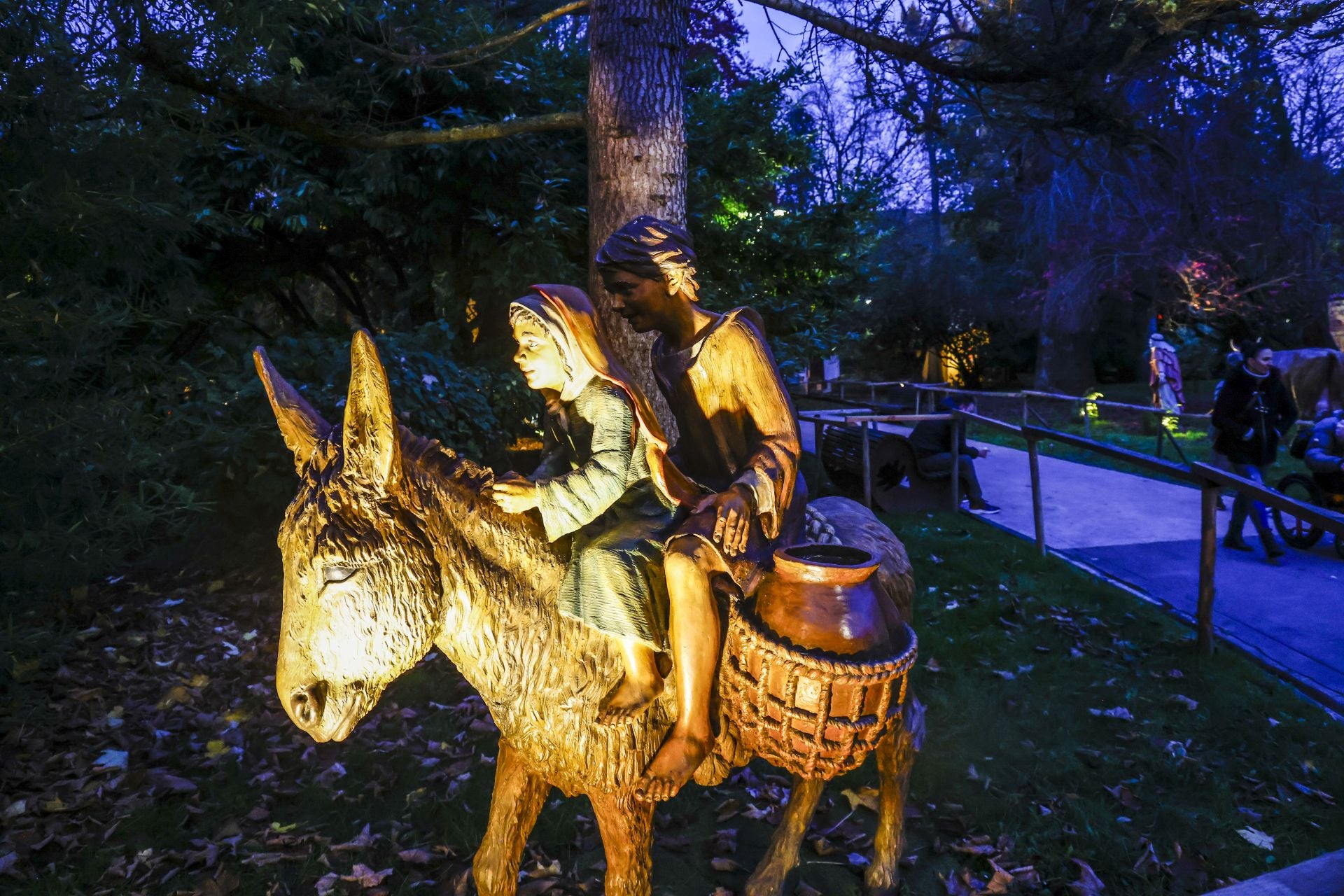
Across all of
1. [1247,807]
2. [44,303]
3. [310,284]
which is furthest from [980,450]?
[310,284]

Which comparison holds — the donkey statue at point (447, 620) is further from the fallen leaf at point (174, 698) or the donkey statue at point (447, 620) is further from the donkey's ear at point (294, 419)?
the fallen leaf at point (174, 698)

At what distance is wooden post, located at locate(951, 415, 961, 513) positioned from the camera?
29.0 ft

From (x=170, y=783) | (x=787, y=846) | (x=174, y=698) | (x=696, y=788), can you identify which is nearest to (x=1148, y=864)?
(x=787, y=846)

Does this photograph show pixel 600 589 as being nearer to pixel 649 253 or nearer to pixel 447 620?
pixel 447 620

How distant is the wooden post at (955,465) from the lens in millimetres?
8852

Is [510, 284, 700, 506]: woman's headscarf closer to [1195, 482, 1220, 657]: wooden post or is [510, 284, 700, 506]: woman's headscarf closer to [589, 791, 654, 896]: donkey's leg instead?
[589, 791, 654, 896]: donkey's leg

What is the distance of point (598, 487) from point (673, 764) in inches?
29.2

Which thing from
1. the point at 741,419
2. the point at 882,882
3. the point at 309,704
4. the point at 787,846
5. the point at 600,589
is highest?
the point at 741,419

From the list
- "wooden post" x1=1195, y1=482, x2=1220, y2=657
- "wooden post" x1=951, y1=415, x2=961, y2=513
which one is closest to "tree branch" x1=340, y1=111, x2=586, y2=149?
"wooden post" x1=1195, y1=482, x2=1220, y2=657

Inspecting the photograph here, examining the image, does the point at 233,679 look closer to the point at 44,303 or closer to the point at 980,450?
the point at 44,303

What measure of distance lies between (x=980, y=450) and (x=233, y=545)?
27.1 ft

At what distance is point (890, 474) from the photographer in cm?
914

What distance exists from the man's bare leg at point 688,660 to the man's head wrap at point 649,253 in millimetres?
725

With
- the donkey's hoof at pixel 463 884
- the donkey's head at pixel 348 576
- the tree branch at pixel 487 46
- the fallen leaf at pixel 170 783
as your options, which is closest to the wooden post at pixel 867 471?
the tree branch at pixel 487 46
